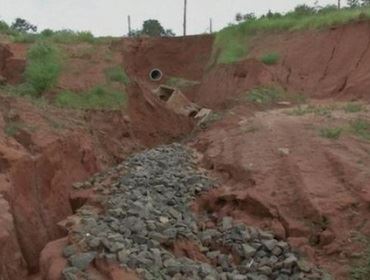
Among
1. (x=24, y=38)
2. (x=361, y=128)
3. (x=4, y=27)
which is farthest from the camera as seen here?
(x=4, y=27)

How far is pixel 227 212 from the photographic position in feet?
25.9

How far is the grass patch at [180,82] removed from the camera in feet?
65.8

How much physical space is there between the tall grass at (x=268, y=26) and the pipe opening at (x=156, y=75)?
8.91ft

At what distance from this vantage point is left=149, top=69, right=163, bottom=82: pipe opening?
72.3 ft

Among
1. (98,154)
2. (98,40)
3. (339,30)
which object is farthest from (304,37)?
(98,154)

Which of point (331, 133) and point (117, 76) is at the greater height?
point (117, 76)

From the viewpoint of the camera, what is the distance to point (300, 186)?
7.50 meters

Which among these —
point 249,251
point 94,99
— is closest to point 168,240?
point 249,251

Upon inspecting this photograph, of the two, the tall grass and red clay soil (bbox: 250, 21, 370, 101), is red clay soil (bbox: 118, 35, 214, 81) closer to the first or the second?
the tall grass

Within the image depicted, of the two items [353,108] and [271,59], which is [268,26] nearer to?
[271,59]

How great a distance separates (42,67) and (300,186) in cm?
855

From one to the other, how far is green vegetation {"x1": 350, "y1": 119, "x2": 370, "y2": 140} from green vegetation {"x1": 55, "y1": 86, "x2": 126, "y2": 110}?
6.04m

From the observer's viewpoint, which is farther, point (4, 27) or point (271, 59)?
point (4, 27)

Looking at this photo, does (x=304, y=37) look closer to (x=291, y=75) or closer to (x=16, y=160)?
(x=291, y=75)
